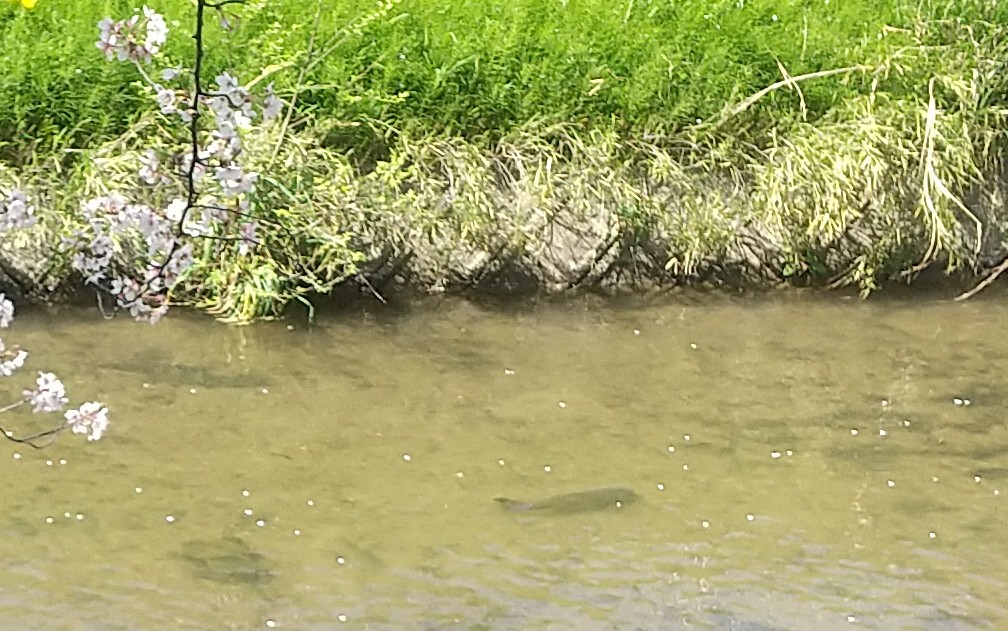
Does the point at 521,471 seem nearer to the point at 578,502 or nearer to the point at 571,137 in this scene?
the point at 578,502

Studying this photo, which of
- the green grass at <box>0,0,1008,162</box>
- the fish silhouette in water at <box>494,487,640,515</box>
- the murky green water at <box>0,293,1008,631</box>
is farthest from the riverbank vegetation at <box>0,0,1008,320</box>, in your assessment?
Answer: the fish silhouette in water at <box>494,487,640,515</box>

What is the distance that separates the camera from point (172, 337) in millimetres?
3902

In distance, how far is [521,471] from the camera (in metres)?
3.18

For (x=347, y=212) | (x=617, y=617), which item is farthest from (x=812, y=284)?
(x=617, y=617)

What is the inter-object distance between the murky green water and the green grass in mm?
601

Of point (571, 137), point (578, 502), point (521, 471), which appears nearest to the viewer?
point (578, 502)

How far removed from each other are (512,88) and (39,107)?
1417mm

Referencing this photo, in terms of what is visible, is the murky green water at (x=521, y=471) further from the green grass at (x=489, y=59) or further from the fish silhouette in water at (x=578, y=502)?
the green grass at (x=489, y=59)

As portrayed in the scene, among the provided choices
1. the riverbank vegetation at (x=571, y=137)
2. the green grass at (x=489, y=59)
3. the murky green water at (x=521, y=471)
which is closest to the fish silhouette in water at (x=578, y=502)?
the murky green water at (x=521, y=471)

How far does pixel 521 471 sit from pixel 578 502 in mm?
196

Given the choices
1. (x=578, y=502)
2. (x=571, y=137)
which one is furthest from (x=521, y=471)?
(x=571, y=137)

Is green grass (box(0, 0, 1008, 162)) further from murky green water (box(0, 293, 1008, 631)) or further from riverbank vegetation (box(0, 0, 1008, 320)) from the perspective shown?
murky green water (box(0, 293, 1008, 631))

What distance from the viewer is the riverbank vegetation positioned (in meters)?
4.08

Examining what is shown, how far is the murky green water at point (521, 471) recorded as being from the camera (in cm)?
264
